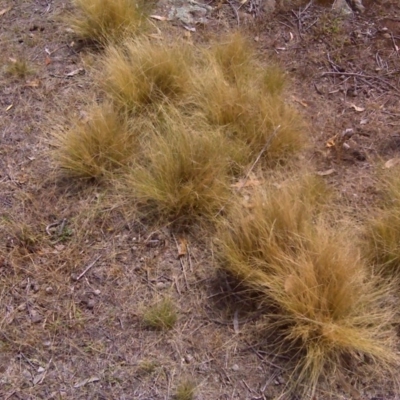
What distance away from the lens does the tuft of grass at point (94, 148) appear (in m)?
3.20

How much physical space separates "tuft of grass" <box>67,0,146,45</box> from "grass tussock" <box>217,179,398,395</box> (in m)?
1.92

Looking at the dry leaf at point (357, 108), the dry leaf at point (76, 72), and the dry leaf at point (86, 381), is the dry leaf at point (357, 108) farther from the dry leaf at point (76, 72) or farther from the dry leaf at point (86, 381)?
the dry leaf at point (86, 381)

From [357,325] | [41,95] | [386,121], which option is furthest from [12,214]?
[386,121]

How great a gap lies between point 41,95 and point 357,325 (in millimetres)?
2478

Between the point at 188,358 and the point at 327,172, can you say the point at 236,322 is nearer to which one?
the point at 188,358

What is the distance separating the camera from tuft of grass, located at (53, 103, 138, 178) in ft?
10.5

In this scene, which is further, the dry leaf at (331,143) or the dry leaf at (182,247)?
the dry leaf at (331,143)

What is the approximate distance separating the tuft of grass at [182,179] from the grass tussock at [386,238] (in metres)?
0.75

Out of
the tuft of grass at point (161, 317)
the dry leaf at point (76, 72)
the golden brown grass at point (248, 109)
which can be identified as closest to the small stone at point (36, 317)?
the tuft of grass at point (161, 317)

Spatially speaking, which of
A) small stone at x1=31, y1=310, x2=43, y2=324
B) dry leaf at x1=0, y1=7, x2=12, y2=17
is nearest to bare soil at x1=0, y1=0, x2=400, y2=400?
small stone at x1=31, y1=310, x2=43, y2=324

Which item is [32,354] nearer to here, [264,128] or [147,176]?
[147,176]

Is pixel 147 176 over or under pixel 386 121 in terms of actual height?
over

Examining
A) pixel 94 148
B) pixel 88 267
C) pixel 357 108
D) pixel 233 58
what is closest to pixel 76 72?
pixel 94 148

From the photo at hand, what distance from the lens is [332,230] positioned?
2.84 meters
